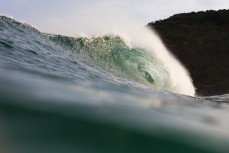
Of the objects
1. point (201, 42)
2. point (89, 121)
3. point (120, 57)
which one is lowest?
point (89, 121)

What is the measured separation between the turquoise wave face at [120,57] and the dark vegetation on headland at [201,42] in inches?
707

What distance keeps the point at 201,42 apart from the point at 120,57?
3224 centimetres

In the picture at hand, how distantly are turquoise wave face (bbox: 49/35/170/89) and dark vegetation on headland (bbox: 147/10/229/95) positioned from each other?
1795 cm

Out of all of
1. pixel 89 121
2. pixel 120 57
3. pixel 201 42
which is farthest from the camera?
pixel 201 42

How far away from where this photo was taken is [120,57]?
1502cm

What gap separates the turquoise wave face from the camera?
13836 millimetres

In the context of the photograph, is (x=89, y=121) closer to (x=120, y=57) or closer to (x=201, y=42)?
(x=120, y=57)

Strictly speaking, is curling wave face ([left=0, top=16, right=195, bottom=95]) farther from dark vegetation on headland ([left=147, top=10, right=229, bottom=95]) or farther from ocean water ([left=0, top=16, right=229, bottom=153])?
dark vegetation on headland ([left=147, top=10, right=229, bottom=95])

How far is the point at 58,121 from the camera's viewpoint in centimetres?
387

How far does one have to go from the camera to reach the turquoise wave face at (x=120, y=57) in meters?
13.8

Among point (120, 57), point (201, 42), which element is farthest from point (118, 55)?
point (201, 42)

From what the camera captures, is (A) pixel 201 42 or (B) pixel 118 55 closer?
(B) pixel 118 55

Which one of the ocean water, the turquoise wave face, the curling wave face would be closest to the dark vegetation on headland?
the curling wave face

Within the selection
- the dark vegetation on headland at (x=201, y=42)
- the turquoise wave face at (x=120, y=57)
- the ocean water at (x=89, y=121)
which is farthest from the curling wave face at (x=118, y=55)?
the dark vegetation on headland at (x=201, y=42)
